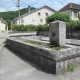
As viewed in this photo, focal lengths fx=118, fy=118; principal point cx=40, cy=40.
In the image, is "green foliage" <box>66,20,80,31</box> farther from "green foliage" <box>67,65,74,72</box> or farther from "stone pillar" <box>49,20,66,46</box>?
"green foliage" <box>67,65,74,72</box>

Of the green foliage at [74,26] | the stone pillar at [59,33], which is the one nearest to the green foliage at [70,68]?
the stone pillar at [59,33]

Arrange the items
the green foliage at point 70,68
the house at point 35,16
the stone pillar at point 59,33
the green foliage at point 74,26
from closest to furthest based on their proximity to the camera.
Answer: the green foliage at point 70,68 → the stone pillar at point 59,33 → the green foliage at point 74,26 → the house at point 35,16

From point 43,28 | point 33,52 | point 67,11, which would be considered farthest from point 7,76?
point 67,11

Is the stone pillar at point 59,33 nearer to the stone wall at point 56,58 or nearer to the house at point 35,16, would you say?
the stone wall at point 56,58

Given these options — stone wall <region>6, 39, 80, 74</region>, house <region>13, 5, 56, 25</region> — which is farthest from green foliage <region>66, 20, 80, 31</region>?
house <region>13, 5, 56, 25</region>

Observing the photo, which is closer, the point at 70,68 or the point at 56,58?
the point at 56,58

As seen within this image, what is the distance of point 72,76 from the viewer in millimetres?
3541

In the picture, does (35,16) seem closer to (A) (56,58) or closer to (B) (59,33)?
(B) (59,33)

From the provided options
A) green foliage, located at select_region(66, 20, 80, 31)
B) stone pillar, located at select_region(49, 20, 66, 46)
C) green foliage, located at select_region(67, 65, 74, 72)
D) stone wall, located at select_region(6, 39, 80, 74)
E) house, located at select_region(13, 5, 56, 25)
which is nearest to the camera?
stone wall, located at select_region(6, 39, 80, 74)

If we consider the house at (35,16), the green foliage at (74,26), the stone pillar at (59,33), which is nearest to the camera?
the stone pillar at (59,33)

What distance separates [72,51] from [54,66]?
0.86 meters

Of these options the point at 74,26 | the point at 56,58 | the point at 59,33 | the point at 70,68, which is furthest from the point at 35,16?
the point at 56,58

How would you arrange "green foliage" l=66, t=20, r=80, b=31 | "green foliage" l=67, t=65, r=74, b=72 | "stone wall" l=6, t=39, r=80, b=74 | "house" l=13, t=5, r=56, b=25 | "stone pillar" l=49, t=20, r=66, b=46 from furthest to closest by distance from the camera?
1. "house" l=13, t=5, r=56, b=25
2. "green foliage" l=66, t=20, r=80, b=31
3. "stone pillar" l=49, t=20, r=66, b=46
4. "green foliage" l=67, t=65, r=74, b=72
5. "stone wall" l=6, t=39, r=80, b=74

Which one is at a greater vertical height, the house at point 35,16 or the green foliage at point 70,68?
the house at point 35,16
